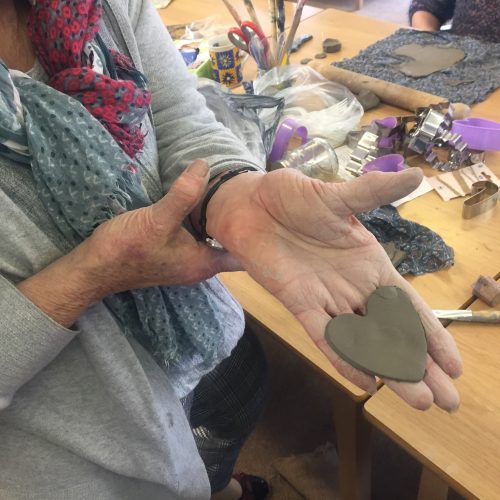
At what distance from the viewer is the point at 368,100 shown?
1239 millimetres

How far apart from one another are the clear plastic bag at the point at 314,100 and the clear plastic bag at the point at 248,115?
0.10 ft

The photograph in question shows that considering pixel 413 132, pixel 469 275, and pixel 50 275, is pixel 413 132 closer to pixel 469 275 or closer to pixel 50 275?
pixel 469 275

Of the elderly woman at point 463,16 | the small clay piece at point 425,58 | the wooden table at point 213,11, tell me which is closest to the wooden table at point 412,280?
the small clay piece at point 425,58

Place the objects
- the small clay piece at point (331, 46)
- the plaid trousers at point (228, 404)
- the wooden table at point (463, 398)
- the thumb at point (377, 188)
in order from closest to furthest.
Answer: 1. the thumb at point (377, 188)
2. the wooden table at point (463, 398)
3. the plaid trousers at point (228, 404)
4. the small clay piece at point (331, 46)

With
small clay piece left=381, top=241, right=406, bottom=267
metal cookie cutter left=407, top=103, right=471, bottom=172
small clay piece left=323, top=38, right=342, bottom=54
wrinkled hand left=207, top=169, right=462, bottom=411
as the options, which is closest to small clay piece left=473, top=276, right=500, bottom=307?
small clay piece left=381, top=241, right=406, bottom=267

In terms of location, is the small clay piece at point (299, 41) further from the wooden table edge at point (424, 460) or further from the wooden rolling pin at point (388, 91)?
the wooden table edge at point (424, 460)

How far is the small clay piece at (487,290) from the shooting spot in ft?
2.43

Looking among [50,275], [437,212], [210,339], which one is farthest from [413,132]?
[50,275]

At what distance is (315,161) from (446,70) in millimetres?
563

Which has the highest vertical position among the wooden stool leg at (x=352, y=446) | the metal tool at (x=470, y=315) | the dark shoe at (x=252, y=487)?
the metal tool at (x=470, y=315)

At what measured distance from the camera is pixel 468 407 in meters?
0.64

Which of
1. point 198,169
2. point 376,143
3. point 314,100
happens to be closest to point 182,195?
point 198,169

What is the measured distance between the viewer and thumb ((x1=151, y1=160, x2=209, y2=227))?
485 mm

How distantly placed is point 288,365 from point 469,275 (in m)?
0.99
